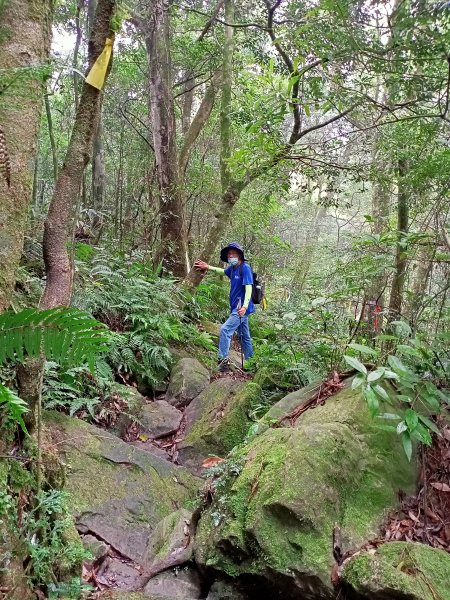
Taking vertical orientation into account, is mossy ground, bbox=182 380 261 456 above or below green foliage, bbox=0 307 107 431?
below

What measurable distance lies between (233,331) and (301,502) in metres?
4.71

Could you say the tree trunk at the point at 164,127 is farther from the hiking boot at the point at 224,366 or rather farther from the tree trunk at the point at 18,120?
the tree trunk at the point at 18,120

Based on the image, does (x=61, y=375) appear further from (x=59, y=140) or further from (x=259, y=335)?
(x=59, y=140)

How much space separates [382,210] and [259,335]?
3.69 metres

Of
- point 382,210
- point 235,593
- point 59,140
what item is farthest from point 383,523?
point 59,140

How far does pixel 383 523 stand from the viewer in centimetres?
328

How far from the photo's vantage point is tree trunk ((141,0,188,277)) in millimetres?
9844

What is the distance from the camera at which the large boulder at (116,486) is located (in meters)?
3.91

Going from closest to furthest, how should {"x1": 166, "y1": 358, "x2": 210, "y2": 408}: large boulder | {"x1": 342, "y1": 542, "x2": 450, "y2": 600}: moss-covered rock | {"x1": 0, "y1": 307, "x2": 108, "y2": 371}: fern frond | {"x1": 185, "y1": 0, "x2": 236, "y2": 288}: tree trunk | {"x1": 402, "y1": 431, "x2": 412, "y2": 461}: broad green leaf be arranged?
{"x1": 0, "y1": 307, "x2": 108, "y2": 371}: fern frond < {"x1": 342, "y1": 542, "x2": 450, "y2": 600}: moss-covered rock < {"x1": 402, "y1": 431, "x2": 412, "y2": 461}: broad green leaf < {"x1": 166, "y1": 358, "x2": 210, "y2": 408}: large boulder < {"x1": 185, "y1": 0, "x2": 236, "y2": 288}: tree trunk

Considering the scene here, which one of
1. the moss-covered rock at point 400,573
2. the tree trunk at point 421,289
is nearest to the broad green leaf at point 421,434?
the moss-covered rock at point 400,573

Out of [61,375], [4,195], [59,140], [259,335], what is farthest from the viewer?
[59,140]

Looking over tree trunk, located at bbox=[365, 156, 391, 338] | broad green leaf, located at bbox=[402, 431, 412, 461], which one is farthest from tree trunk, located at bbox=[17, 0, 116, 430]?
tree trunk, located at bbox=[365, 156, 391, 338]

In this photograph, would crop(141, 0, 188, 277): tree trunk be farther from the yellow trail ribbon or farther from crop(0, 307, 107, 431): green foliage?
crop(0, 307, 107, 431): green foliage

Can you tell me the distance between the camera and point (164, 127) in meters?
9.95
